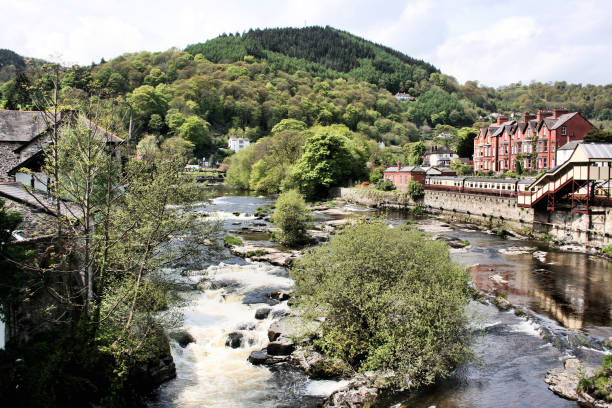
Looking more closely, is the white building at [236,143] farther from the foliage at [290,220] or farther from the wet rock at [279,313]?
the wet rock at [279,313]

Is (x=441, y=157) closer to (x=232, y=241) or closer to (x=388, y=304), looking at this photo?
(x=232, y=241)

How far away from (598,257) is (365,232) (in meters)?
23.5

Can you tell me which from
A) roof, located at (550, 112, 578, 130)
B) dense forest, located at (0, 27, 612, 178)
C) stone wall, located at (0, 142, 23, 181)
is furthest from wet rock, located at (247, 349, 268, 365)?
dense forest, located at (0, 27, 612, 178)

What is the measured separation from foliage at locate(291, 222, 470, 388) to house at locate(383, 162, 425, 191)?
46918 millimetres

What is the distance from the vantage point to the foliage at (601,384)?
535 inches

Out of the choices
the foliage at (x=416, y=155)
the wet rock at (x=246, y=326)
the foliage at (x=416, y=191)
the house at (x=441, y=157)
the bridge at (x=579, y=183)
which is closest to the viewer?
the wet rock at (x=246, y=326)

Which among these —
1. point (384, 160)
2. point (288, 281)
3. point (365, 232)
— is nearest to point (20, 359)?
point (365, 232)

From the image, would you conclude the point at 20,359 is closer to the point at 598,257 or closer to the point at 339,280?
the point at 339,280

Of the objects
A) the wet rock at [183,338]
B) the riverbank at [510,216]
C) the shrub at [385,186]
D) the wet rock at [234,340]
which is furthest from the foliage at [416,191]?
the wet rock at [183,338]

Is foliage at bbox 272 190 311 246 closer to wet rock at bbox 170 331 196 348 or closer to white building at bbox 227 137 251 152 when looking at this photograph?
wet rock at bbox 170 331 196 348

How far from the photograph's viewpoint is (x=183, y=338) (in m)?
18.8

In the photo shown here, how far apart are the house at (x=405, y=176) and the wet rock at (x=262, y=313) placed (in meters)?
46.2

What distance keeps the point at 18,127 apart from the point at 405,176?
49.5 meters

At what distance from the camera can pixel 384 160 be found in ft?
286
